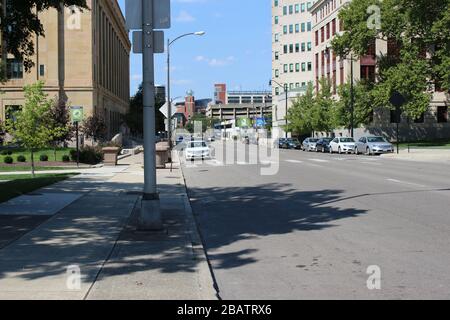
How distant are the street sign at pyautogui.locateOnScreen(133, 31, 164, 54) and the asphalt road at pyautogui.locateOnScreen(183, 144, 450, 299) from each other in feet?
Answer: 11.1

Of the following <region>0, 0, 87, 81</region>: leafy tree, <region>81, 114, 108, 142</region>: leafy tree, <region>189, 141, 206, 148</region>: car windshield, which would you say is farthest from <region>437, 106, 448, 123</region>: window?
<region>0, 0, 87, 81</region>: leafy tree

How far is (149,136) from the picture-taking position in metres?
9.90

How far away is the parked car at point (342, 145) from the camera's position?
48156 mm

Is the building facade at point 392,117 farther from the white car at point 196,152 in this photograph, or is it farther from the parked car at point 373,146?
the white car at point 196,152

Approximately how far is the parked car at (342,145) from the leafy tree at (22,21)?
36.3 meters

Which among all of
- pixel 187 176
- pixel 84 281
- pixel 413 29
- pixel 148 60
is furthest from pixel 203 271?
pixel 413 29

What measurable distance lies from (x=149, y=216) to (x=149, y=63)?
104 inches

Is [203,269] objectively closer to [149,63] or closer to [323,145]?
[149,63]

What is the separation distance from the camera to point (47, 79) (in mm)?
61781

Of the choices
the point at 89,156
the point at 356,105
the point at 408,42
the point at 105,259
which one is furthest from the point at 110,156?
the point at 408,42

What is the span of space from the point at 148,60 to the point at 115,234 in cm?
305

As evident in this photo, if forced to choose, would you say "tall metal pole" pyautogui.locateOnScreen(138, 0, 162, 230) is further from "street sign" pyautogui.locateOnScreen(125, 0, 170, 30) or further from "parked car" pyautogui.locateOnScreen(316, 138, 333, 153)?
"parked car" pyautogui.locateOnScreen(316, 138, 333, 153)

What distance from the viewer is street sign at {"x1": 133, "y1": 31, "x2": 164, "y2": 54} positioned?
9.98 meters

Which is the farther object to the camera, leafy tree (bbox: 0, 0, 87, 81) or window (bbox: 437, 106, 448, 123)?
window (bbox: 437, 106, 448, 123)
